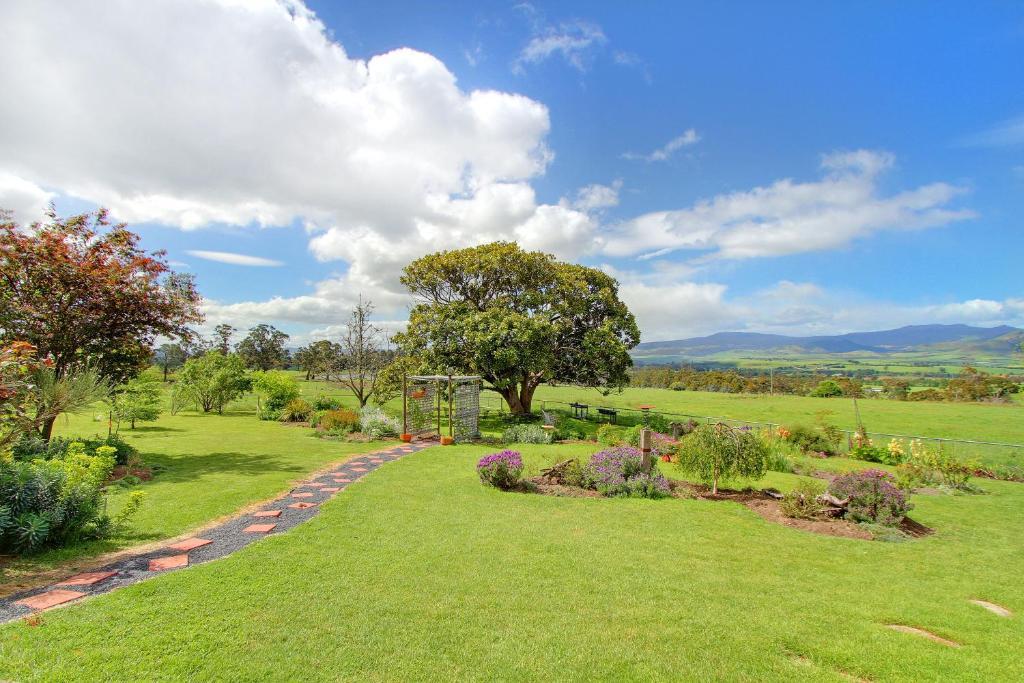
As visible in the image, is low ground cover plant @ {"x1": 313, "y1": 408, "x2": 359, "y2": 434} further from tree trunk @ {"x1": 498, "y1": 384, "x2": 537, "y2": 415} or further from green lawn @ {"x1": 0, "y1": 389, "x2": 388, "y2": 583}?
tree trunk @ {"x1": 498, "y1": 384, "x2": 537, "y2": 415}

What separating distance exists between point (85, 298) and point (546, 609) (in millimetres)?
12939

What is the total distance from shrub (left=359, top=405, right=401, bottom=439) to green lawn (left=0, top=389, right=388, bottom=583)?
4.32ft

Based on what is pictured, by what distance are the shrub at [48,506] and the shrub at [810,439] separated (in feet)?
58.4

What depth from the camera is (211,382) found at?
25.5m

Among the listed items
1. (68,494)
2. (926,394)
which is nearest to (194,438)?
(68,494)

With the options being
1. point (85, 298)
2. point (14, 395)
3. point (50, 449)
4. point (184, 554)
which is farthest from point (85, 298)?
point (184, 554)

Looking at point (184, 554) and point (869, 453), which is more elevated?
point (184, 554)

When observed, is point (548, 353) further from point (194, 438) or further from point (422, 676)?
point (422, 676)

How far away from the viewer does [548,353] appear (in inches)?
776

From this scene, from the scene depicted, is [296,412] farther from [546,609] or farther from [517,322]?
[546,609]

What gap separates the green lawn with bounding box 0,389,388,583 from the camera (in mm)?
6102

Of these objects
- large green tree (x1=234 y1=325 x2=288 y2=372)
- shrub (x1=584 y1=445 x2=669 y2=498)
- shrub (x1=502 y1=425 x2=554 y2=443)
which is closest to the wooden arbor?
shrub (x1=502 y1=425 x2=554 y2=443)

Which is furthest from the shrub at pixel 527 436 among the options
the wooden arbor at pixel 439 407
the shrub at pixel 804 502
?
the shrub at pixel 804 502

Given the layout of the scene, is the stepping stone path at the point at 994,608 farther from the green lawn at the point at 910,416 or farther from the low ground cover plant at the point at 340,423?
the low ground cover plant at the point at 340,423
